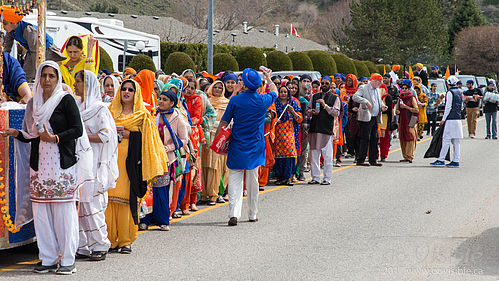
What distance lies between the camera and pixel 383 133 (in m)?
17.6

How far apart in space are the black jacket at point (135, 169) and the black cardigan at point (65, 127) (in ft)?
3.66

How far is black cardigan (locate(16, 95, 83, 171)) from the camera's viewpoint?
7059mm

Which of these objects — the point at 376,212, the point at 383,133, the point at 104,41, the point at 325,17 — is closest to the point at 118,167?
the point at 376,212

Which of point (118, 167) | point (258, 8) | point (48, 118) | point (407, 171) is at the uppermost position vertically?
point (258, 8)

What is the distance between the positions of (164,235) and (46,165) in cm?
245

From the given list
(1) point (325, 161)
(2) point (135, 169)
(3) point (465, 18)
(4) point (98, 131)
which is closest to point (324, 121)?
(1) point (325, 161)

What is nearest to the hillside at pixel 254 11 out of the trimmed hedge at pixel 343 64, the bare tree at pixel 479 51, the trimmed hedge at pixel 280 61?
the trimmed hedge at pixel 343 64

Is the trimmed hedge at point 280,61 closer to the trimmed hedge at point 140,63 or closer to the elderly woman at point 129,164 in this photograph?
the trimmed hedge at point 140,63

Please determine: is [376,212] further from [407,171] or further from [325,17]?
[325,17]

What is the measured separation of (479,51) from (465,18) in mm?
15788

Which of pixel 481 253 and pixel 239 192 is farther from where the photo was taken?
pixel 239 192

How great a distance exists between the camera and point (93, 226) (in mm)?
7676

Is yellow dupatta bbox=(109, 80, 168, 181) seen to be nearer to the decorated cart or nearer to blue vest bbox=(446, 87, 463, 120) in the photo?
the decorated cart

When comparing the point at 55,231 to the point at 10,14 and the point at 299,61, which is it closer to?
the point at 10,14
